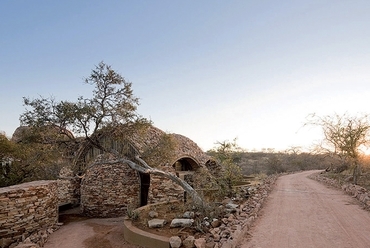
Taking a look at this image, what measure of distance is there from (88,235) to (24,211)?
232 centimetres

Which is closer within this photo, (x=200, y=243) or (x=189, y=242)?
(x=200, y=243)

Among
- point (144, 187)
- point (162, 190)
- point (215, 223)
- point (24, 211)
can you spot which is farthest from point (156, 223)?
point (144, 187)

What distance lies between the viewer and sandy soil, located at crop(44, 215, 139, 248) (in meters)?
8.49

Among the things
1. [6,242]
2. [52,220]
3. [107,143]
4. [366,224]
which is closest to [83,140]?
[107,143]

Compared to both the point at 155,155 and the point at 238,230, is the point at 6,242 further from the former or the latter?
the point at 238,230

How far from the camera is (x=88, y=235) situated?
9688 millimetres

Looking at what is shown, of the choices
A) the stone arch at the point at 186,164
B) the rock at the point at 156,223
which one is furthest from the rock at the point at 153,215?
the stone arch at the point at 186,164

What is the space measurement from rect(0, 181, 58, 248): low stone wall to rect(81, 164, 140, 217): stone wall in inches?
112

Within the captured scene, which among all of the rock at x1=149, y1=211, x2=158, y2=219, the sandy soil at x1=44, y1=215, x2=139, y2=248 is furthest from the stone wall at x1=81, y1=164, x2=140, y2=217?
the rock at x1=149, y1=211, x2=158, y2=219

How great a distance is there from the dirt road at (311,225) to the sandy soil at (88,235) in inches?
150

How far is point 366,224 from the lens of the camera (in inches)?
254

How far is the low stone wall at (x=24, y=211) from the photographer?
856 cm

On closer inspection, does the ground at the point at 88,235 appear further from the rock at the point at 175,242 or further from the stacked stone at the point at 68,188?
the stacked stone at the point at 68,188

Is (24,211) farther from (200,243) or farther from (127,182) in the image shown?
(200,243)
